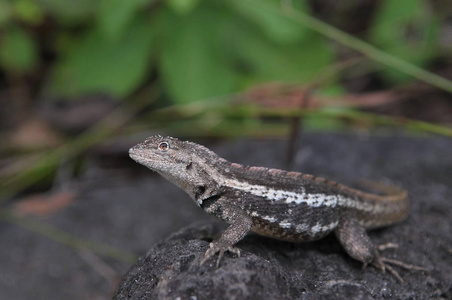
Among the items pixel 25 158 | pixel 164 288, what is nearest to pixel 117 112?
pixel 25 158

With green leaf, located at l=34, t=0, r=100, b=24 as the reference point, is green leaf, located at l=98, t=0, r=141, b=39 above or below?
above

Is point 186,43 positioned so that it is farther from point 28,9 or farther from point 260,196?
point 260,196

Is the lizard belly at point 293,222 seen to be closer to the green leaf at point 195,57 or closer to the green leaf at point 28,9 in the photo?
the green leaf at point 195,57

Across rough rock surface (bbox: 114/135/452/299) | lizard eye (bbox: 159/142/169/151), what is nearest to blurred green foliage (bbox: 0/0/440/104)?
rough rock surface (bbox: 114/135/452/299)

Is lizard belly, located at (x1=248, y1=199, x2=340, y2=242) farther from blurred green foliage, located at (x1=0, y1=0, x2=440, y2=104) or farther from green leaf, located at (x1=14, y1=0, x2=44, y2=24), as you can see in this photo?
green leaf, located at (x1=14, y1=0, x2=44, y2=24)

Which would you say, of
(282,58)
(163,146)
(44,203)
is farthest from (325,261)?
(44,203)

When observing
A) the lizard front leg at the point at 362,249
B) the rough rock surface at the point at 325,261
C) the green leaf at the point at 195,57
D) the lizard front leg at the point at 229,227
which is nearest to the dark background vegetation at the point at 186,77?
the green leaf at the point at 195,57
